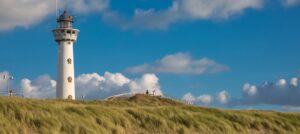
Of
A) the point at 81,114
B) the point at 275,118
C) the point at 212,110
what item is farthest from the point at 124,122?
the point at 275,118

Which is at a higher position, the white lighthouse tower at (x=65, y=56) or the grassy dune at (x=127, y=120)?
the white lighthouse tower at (x=65, y=56)

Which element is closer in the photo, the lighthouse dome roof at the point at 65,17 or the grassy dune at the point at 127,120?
the grassy dune at the point at 127,120

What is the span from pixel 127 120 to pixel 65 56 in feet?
134

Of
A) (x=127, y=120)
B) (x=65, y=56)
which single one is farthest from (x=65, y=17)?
(x=127, y=120)

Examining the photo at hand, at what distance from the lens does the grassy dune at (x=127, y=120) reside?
27250mm

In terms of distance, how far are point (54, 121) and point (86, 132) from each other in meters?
1.75

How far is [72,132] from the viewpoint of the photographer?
27.2m

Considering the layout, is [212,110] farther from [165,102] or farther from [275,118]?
[165,102]

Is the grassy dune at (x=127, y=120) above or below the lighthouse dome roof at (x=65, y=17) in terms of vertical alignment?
below

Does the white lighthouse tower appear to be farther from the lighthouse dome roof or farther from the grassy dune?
the grassy dune

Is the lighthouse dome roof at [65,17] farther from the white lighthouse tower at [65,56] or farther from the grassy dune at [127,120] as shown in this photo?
the grassy dune at [127,120]

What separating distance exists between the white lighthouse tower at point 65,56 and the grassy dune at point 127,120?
109ft

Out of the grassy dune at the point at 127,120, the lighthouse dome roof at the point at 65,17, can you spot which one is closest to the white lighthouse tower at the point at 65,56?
the lighthouse dome roof at the point at 65,17

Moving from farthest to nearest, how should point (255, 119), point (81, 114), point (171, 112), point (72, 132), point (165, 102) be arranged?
point (165, 102) → point (255, 119) → point (171, 112) → point (81, 114) → point (72, 132)
